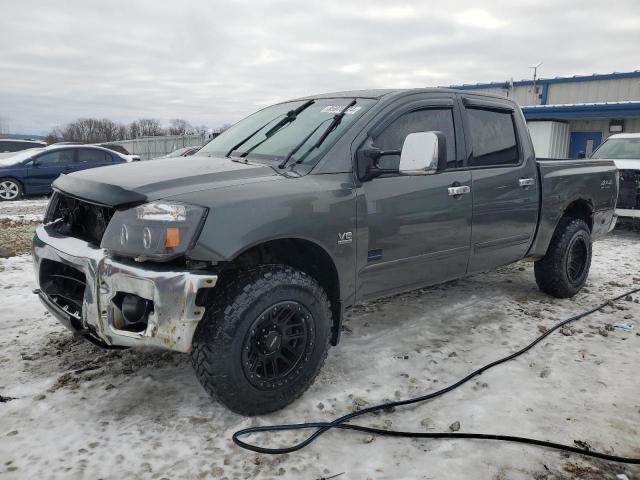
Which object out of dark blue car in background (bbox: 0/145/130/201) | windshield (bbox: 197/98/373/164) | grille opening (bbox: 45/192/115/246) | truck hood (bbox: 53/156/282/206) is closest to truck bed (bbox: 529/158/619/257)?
windshield (bbox: 197/98/373/164)

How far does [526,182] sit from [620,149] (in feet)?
23.8

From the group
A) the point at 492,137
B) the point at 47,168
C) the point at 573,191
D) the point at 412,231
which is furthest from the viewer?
the point at 47,168

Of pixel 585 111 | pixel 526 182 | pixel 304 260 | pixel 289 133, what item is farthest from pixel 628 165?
pixel 585 111

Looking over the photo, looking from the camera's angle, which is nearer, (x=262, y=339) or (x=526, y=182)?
(x=262, y=339)

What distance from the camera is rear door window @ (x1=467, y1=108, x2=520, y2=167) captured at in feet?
12.8

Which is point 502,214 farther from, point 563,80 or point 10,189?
point 563,80

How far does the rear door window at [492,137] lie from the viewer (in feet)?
12.8

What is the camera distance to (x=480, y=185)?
12.5ft

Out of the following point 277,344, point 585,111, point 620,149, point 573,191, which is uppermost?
point 585,111

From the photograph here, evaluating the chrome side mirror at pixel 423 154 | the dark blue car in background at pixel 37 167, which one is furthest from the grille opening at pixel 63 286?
the dark blue car in background at pixel 37 167

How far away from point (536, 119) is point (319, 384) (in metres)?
18.4

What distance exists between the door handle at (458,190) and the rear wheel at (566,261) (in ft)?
5.34

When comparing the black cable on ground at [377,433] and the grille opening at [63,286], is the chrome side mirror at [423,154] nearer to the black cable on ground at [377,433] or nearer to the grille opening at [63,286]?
the black cable on ground at [377,433]

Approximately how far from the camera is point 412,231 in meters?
3.33
